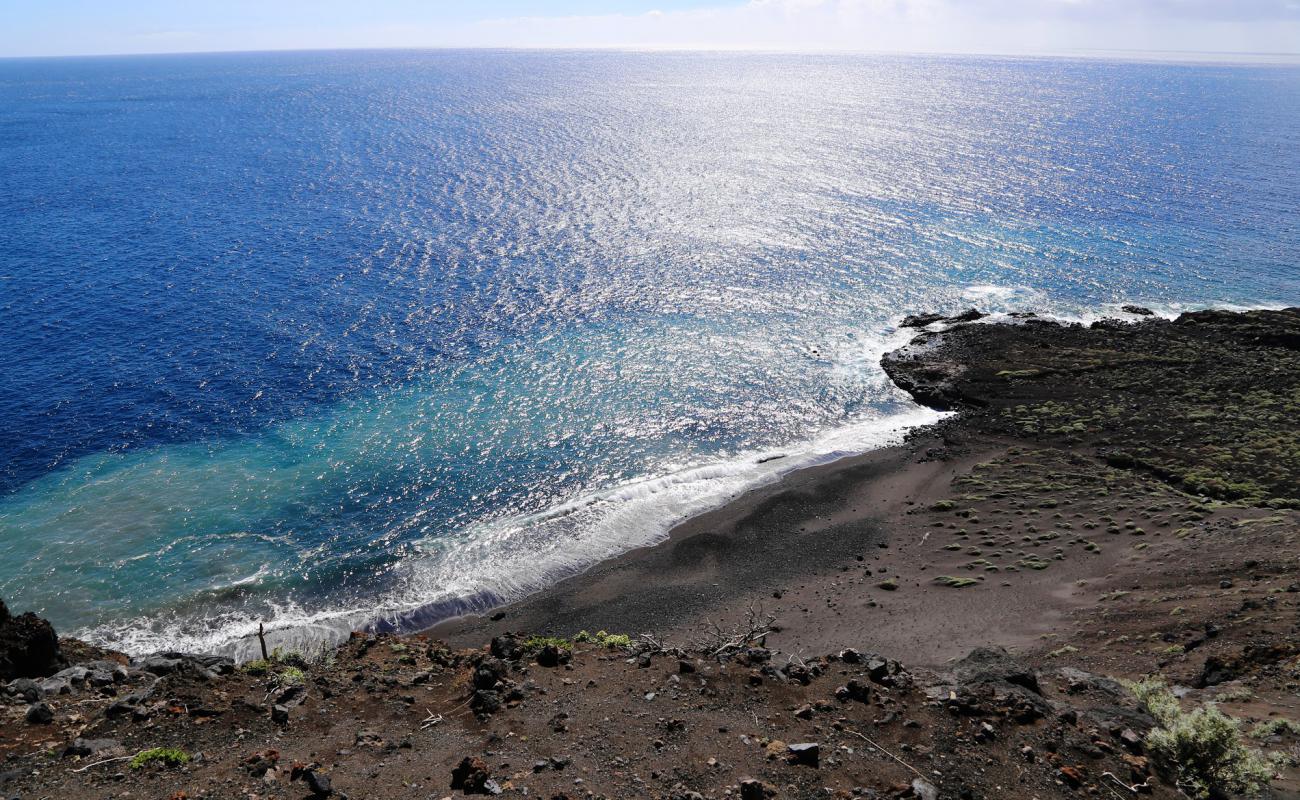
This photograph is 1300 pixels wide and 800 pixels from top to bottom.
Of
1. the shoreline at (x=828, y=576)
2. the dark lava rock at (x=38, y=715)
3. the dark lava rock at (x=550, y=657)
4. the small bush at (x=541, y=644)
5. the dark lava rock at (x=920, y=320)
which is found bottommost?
the shoreline at (x=828, y=576)

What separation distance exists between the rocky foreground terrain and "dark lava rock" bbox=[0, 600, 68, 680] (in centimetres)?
8

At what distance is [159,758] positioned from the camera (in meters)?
19.6

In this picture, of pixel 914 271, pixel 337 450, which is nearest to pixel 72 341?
pixel 337 450

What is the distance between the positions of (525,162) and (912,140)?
85.0 metres

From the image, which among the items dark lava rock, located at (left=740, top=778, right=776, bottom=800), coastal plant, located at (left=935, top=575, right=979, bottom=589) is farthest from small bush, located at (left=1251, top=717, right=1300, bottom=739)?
coastal plant, located at (left=935, top=575, right=979, bottom=589)

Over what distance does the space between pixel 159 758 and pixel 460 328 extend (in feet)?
179

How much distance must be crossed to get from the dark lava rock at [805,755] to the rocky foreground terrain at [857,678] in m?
0.20

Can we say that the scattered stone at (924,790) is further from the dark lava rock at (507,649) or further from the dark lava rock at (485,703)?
the dark lava rock at (507,649)

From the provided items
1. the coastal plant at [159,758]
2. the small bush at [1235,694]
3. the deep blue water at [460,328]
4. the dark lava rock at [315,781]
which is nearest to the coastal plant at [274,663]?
the coastal plant at [159,758]

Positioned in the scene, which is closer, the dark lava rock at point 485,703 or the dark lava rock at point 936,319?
the dark lava rock at point 485,703

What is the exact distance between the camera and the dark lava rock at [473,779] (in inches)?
725

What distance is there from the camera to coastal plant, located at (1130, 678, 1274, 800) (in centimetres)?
1800

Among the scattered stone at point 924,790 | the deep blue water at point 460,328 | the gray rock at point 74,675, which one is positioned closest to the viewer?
the scattered stone at point 924,790

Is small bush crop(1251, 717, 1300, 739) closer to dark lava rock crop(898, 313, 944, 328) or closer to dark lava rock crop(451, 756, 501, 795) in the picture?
dark lava rock crop(451, 756, 501, 795)
